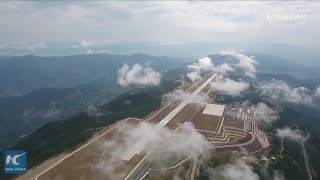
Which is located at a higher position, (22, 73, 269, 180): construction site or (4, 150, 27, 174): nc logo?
(4, 150, 27, 174): nc logo

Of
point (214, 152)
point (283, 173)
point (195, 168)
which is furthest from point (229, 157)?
point (283, 173)

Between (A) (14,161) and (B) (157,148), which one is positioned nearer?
(A) (14,161)

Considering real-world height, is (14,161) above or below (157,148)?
above

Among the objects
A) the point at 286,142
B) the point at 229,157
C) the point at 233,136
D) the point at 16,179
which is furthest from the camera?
the point at 286,142

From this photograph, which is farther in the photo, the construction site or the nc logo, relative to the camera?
the construction site

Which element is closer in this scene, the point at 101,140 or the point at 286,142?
the point at 101,140

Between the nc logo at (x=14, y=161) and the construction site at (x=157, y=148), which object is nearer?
the nc logo at (x=14, y=161)

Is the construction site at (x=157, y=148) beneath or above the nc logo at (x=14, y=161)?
beneath

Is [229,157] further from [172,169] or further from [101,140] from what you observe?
[101,140]
